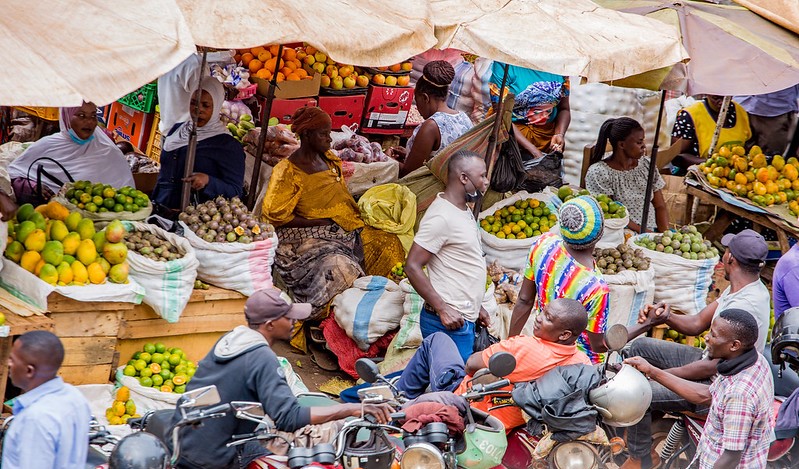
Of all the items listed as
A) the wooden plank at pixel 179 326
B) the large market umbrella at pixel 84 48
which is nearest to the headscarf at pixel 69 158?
the wooden plank at pixel 179 326

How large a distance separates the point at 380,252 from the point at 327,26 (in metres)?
2.53

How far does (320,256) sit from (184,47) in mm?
2737

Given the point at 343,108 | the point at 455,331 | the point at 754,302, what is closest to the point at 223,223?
the point at 455,331

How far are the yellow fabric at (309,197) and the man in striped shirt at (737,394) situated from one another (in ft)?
10.5

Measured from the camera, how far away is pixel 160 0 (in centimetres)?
499

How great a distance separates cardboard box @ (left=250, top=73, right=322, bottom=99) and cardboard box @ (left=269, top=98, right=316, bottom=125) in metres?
0.04

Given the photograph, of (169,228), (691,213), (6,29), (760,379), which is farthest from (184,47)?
(691,213)

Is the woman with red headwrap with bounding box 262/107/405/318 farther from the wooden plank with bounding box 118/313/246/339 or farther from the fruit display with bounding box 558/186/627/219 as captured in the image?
the fruit display with bounding box 558/186/627/219

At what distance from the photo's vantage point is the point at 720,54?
23.3ft

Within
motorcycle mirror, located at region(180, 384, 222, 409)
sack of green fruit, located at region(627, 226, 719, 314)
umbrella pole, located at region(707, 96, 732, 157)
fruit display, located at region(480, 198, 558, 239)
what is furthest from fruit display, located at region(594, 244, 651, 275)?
motorcycle mirror, located at region(180, 384, 222, 409)

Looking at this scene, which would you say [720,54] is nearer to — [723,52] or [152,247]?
[723,52]

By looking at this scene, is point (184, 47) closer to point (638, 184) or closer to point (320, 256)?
point (320, 256)

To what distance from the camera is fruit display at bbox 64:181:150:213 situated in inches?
238

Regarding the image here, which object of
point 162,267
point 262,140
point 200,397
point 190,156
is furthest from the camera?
point 262,140
